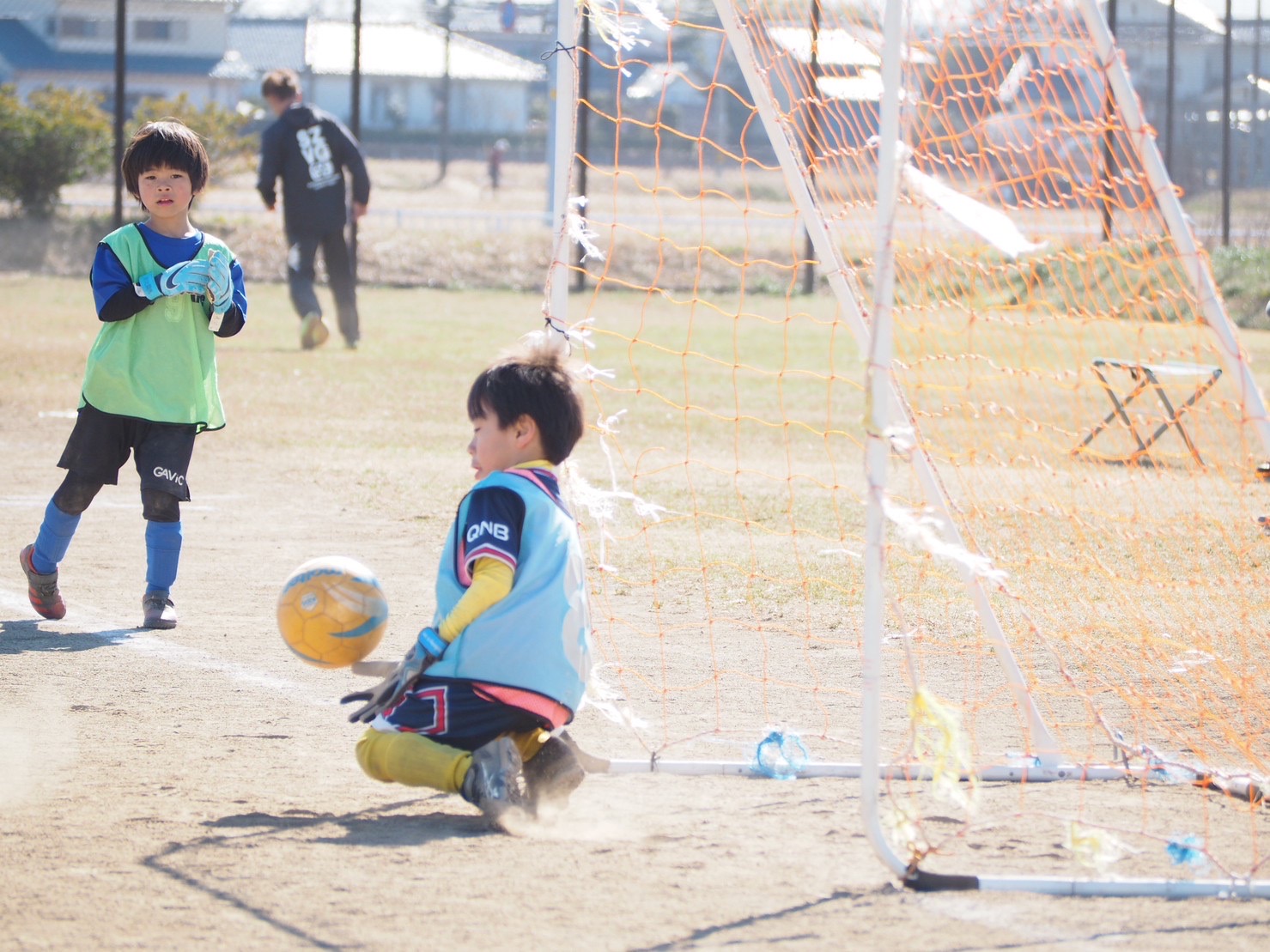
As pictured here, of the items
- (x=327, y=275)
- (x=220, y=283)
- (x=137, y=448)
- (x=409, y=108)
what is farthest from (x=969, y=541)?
(x=409, y=108)

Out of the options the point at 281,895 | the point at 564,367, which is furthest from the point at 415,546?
the point at 281,895

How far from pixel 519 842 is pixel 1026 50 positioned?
3.19 meters

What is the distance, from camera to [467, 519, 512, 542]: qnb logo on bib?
3.41 meters

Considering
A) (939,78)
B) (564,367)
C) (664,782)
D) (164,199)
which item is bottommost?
(664,782)

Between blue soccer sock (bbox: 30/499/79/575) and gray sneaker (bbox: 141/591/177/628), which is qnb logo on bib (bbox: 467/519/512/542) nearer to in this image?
gray sneaker (bbox: 141/591/177/628)

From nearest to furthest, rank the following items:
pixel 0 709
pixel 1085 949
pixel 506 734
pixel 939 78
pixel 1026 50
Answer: pixel 1085 949, pixel 506 734, pixel 0 709, pixel 939 78, pixel 1026 50

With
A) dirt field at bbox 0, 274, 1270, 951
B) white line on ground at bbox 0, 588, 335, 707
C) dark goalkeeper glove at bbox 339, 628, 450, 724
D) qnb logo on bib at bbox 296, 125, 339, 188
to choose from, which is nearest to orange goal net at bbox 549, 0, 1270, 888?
dirt field at bbox 0, 274, 1270, 951

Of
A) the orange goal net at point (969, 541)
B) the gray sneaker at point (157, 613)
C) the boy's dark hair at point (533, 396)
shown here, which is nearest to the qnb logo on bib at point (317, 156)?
the orange goal net at point (969, 541)

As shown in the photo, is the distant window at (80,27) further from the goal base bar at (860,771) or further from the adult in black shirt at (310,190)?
the goal base bar at (860,771)

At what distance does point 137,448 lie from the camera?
516cm

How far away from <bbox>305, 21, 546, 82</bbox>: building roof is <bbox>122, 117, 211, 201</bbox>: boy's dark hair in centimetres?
4878

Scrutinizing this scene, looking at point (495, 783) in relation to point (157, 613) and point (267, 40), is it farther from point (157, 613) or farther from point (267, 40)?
point (267, 40)

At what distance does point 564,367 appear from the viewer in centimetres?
361

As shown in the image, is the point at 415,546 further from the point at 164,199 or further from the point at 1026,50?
the point at 1026,50
